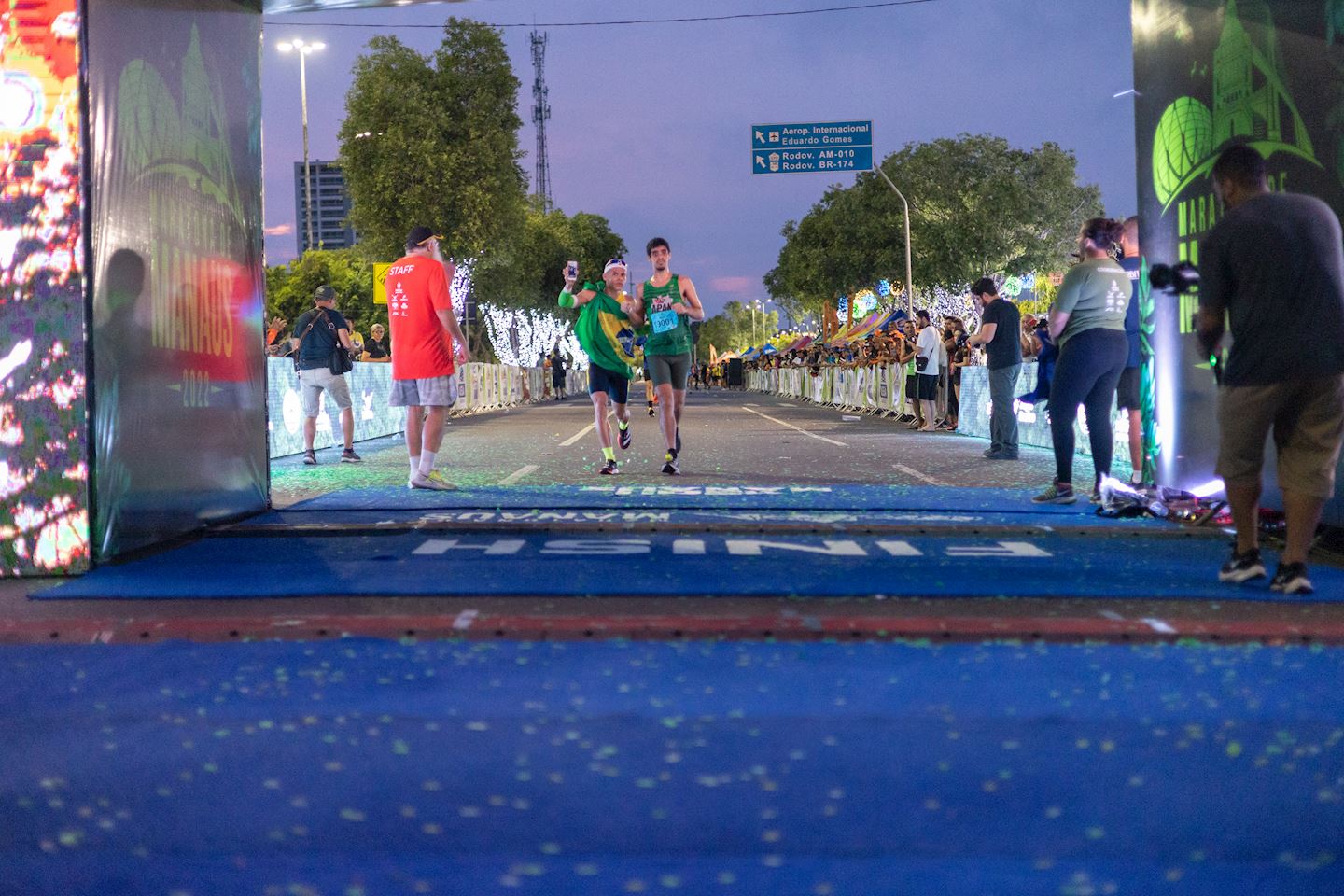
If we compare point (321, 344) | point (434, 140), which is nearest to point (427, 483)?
point (321, 344)

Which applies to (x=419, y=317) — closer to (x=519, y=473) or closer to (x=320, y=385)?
(x=519, y=473)

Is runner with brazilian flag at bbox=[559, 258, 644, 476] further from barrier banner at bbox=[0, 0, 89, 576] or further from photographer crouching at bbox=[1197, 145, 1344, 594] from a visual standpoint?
photographer crouching at bbox=[1197, 145, 1344, 594]

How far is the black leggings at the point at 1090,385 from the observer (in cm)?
934

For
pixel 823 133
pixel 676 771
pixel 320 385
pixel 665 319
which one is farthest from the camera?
pixel 823 133

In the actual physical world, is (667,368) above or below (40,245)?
below

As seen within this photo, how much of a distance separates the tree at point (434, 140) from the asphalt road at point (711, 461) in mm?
20681

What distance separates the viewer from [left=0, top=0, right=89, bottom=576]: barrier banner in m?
6.81

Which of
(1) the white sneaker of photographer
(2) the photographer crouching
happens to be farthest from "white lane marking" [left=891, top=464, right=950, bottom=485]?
(2) the photographer crouching

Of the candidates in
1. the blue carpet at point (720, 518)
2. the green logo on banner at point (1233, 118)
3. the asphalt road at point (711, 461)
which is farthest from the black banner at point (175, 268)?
the green logo on banner at point (1233, 118)

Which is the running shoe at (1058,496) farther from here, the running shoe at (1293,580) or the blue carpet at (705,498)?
the running shoe at (1293,580)

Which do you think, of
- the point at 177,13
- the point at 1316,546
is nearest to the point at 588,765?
the point at 1316,546

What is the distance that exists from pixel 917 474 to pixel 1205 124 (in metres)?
5.12

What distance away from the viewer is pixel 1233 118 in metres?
8.19

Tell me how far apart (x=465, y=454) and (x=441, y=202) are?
2769cm
